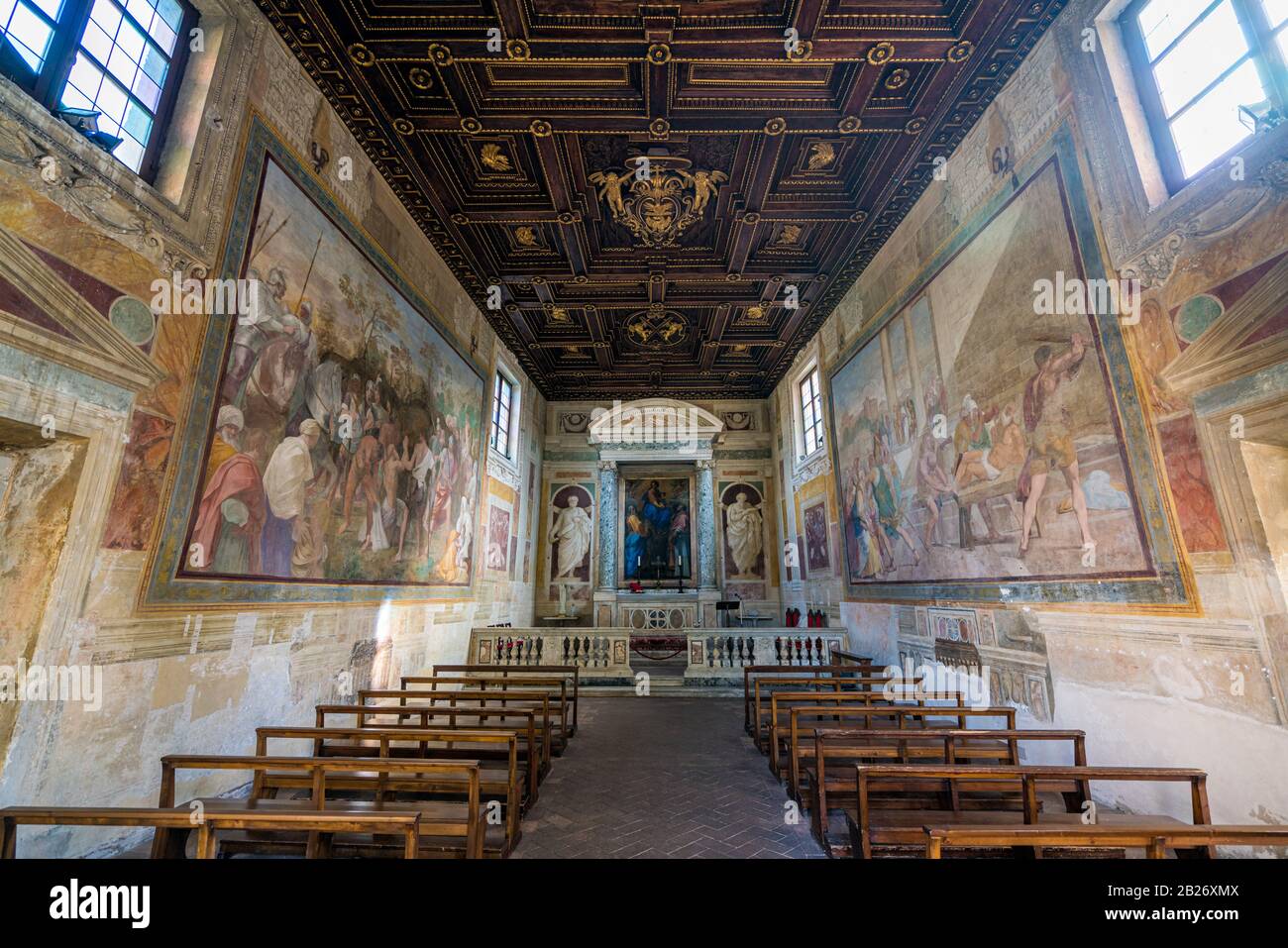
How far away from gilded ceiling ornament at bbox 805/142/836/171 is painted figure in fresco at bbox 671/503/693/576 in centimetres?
1041

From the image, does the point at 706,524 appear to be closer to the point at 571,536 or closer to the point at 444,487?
the point at 571,536

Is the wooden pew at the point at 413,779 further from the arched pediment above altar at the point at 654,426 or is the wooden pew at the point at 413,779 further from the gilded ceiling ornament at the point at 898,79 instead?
the arched pediment above altar at the point at 654,426

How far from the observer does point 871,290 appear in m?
9.52

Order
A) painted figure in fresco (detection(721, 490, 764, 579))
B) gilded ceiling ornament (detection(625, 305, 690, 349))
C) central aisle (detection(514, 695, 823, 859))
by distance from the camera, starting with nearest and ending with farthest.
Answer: central aisle (detection(514, 695, 823, 859)) → gilded ceiling ornament (detection(625, 305, 690, 349)) → painted figure in fresco (detection(721, 490, 764, 579))

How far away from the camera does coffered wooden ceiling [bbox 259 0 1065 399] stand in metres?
5.71

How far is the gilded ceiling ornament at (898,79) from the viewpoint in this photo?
20.7 feet

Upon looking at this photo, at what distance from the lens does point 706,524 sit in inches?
618

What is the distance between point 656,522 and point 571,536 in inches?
103

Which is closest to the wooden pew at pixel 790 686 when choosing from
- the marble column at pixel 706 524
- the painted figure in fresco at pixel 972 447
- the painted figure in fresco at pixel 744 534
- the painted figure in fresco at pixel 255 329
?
the painted figure in fresco at pixel 972 447

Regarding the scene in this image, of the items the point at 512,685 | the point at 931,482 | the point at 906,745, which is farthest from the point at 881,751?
the point at 512,685

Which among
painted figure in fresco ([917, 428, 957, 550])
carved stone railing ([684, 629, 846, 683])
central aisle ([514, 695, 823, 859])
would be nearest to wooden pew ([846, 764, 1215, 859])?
central aisle ([514, 695, 823, 859])

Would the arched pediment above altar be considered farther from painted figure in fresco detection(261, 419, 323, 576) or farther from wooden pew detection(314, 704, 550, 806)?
wooden pew detection(314, 704, 550, 806)

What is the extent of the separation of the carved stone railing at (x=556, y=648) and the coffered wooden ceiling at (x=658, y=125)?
6714 mm
